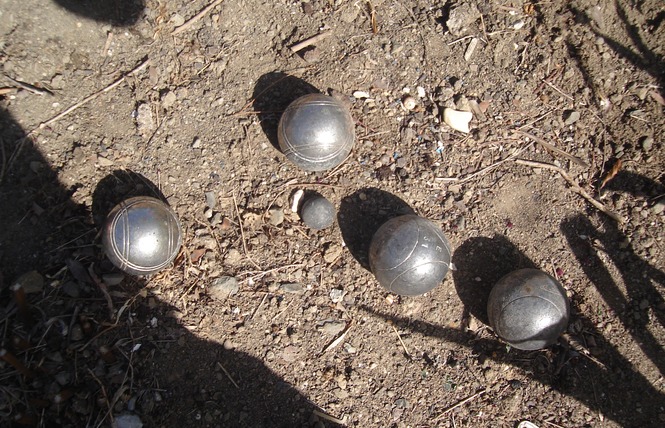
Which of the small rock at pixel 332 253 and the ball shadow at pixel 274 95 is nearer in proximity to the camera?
the small rock at pixel 332 253

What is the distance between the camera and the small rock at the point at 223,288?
502 centimetres

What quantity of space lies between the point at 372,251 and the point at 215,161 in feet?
6.84

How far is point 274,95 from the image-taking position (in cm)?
563

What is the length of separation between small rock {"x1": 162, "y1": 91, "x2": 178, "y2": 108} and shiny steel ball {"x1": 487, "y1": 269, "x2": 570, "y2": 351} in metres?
4.18

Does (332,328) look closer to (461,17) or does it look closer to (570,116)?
(570,116)

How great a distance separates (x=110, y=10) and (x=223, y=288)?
3471 millimetres

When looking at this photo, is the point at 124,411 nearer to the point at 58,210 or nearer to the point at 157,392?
the point at 157,392

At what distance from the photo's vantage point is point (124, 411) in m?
4.53

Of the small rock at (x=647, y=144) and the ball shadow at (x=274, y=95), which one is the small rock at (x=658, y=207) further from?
the ball shadow at (x=274, y=95)

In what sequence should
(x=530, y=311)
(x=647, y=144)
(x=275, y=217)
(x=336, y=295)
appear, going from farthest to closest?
(x=647, y=144)
(x=275, y=217)
(x=336, y=295)
(x=530, y=311)

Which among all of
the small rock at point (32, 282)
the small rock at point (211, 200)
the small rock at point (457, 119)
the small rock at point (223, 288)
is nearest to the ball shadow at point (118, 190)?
the small rock at point (211, 200)

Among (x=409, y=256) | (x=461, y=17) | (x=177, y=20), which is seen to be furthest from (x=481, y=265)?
(x=177, y=20)

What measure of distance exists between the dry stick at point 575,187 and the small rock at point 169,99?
4.09 metres

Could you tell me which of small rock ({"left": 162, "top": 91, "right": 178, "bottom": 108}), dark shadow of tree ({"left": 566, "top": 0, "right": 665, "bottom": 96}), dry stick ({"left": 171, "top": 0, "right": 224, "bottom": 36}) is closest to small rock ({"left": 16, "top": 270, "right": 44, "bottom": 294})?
small rock ({"left": 162, "top": 91, "right": 178, "bottom": 108})
